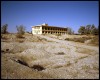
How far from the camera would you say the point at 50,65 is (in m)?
12.8

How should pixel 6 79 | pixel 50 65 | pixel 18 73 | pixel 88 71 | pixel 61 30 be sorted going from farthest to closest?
1. pixel 61 30
2. pixel 50 65
3. pixel 88 71
4. pixel 18 73
5. pixel 6 79

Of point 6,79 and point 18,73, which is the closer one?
point 6,79

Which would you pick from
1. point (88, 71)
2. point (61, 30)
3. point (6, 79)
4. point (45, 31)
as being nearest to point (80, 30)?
point (61, 30)

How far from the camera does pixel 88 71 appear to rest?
11.1 meters

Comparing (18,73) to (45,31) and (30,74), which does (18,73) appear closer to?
(30,74)

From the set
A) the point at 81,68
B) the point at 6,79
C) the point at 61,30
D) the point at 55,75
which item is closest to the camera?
the point at 6,79

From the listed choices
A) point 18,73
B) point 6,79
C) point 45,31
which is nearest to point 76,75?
point 18,73

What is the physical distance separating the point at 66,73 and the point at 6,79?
460cm

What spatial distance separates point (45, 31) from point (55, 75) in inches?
1884

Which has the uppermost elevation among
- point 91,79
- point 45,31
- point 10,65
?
point 45,31

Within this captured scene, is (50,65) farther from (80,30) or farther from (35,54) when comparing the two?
(80,30)

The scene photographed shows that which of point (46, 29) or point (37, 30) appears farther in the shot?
point (46, 29)

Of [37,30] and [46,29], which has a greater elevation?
[46,29]

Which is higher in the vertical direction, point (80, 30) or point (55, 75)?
point (80, 30)
